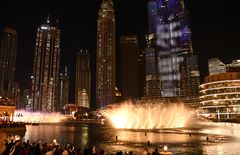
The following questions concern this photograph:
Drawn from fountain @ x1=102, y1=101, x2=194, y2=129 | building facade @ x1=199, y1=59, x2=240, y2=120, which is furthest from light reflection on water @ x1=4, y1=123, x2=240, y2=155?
building facade @ x1=199, y1=59, x2=240, y2=120

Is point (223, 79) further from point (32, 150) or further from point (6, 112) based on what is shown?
point (32, 150)

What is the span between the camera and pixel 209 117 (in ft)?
495

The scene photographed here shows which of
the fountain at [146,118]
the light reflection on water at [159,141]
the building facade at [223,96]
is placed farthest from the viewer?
the building facade at [223,96]

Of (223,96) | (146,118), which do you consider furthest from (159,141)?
(223,96)

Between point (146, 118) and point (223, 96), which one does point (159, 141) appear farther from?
point (223, 96)

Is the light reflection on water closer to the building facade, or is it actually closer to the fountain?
the fountain

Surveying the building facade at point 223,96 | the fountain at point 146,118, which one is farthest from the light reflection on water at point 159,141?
the building facade at point 223,96

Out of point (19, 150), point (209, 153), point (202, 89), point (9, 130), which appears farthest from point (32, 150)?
point (202, 89)

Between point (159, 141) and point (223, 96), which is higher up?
point (223, 96)

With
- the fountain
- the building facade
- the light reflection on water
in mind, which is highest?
the building facade

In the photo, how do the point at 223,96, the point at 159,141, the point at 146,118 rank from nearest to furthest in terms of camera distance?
the point at 159,141
the point at 146,118
the point at 223,96

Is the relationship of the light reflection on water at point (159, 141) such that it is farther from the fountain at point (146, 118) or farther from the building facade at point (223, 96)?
the building facade at point (223, 96)

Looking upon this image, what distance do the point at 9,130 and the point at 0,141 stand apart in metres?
65.4

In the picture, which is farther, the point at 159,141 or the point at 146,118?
the point at 146,118
